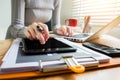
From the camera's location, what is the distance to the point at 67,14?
1.86m

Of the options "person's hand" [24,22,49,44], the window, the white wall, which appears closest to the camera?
"person's hand" [24,22,49,44]

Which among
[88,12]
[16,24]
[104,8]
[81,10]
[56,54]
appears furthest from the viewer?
[81,10]

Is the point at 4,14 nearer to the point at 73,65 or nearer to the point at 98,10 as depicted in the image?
the point at 98,10

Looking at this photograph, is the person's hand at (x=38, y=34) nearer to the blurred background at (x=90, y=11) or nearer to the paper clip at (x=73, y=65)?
the paper clip at (x=73, y=65)

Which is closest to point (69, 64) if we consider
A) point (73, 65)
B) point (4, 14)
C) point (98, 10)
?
point (73, 65)

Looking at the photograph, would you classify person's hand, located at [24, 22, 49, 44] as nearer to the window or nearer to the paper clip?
the paper clip

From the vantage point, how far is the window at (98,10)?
1.21 meters

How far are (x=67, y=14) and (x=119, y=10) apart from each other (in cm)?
78

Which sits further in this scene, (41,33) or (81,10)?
(81,10)

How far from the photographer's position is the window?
1.21 m

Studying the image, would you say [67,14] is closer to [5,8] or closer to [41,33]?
[5,8]

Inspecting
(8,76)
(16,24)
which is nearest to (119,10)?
(16,24)

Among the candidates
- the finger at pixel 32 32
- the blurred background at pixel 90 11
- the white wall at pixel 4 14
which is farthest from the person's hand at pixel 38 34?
the white wall at pixel 4 14

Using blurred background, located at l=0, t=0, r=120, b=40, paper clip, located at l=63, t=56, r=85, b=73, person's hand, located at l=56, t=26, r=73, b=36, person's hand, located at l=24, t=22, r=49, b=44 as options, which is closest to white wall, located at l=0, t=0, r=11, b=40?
blurred background, located at l=0, t=0, r=120, b=40
